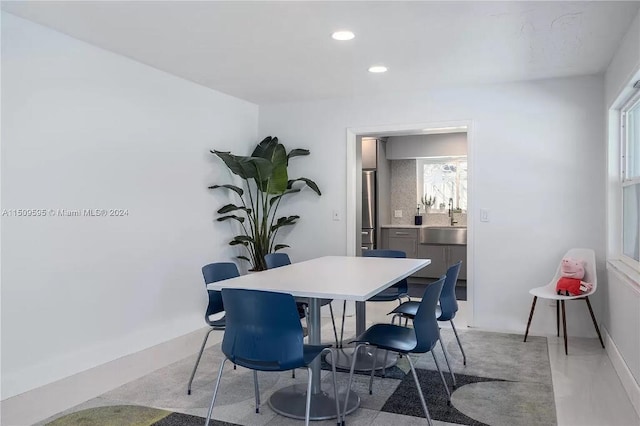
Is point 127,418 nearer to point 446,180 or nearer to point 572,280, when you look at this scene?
point 572,280

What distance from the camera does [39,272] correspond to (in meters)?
3.37

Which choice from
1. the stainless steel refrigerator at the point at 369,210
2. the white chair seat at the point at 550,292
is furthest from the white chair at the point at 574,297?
the stainless steel refrigerator at the point at 369,210

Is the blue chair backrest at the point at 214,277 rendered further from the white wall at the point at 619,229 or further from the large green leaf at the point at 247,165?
the white wall at the point at 619,229

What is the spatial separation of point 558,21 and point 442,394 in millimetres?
2402

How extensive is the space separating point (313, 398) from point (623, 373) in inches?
79.9

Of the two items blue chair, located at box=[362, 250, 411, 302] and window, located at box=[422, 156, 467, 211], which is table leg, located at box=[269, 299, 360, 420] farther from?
window, located at box=[422, 156, 467, 211]

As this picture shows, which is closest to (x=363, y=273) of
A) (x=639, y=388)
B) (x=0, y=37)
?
(x=639, y=388)

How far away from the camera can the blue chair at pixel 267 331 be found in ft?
7.44

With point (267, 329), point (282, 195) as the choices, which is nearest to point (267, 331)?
point (267, 329)

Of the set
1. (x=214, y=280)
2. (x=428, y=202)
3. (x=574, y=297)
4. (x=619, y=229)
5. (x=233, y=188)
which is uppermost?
(x=233, y=188)

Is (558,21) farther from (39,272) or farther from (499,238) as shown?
(39,272)

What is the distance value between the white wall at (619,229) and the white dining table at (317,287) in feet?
4.42

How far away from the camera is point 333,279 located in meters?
2.94

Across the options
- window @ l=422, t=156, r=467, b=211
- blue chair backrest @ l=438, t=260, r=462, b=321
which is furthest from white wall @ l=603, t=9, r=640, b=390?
window @ l=422, t=156, r=467, b=211
